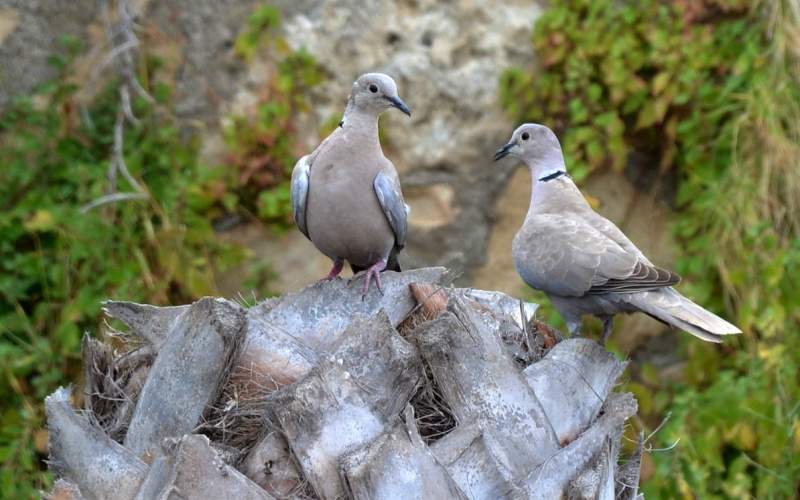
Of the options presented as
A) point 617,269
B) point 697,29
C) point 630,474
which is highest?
point 697,29

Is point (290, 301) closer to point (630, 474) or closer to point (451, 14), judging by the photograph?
point (630, 474)

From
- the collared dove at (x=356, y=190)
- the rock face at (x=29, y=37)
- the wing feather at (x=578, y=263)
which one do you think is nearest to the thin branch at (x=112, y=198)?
the rock face at (x=29, y=37)

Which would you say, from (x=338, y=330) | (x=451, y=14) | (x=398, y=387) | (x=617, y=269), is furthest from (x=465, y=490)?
(x=451, y=14)

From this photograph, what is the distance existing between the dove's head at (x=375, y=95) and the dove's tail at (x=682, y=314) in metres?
0.80

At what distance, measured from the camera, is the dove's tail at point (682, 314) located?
8.59 feet

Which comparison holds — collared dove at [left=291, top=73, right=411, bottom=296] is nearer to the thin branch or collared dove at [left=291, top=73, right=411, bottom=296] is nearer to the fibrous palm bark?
the fibrous palm bark

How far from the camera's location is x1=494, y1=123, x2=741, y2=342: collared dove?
282 cm

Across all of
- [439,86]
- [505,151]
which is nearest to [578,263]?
[505,151]

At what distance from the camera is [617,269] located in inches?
114

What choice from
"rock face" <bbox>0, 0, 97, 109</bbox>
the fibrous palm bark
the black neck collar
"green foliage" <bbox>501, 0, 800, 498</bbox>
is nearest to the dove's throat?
the black neck collar

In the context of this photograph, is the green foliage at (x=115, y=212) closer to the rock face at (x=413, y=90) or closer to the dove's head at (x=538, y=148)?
the rock face at (x=413, y=90)

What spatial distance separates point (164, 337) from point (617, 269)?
1228mm

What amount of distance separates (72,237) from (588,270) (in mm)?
2363

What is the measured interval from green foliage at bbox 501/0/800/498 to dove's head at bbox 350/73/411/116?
151 centimetres
